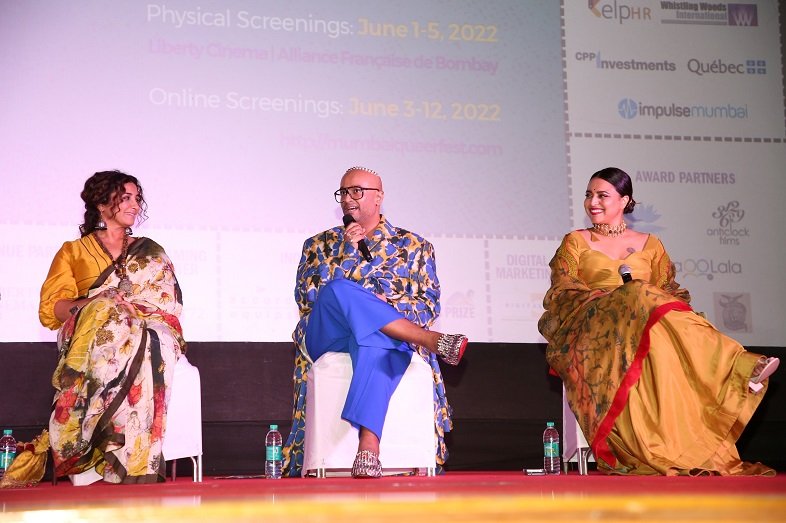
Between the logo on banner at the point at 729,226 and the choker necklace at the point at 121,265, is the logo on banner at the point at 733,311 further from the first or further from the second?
the choker necklace at the point at 121,265

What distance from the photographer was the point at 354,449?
3896 mm

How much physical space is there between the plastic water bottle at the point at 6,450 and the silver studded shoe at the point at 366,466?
158 centimetres

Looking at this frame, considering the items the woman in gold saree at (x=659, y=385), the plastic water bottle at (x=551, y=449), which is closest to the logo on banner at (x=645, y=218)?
the plastic water bottle at (x=551, y=449)

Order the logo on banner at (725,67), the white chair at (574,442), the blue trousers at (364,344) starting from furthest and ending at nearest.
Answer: the logo on banner at (725,67) < the white chair at (574,442) < the blue trousers at (364,344)

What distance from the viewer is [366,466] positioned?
11.9 ft

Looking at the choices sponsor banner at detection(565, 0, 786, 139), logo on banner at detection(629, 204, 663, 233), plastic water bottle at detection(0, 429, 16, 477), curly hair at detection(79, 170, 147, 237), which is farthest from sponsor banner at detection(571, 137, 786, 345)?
plastic water bottle at detection(0, 429, 16, 477)

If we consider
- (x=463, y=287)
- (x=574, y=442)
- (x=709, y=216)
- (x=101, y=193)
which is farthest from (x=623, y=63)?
(x=101, y=193)

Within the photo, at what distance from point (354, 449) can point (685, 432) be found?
125cm

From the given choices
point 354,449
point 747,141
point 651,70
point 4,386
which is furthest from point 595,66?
point 4,386

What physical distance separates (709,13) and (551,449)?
2551 mm

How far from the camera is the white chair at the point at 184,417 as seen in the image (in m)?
4.04

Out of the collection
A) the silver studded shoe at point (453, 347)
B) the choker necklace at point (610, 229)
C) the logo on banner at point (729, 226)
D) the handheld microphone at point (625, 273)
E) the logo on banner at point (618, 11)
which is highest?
the logo on banner at point (618, 11)

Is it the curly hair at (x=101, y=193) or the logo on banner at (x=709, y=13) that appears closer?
the curly hair at (x=101, y=193)

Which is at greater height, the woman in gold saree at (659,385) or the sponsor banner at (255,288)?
the sponsor banner at (255,288)
